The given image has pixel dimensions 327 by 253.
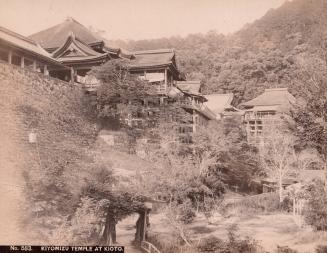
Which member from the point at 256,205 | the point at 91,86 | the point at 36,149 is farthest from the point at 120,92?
the point at 256,205

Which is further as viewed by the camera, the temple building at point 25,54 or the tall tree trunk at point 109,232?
the temple building at point 25,54

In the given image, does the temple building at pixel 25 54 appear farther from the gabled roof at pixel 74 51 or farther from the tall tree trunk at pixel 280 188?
the tall tree trunk at pixel 280 188

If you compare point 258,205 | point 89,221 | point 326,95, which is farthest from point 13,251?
point 326,95

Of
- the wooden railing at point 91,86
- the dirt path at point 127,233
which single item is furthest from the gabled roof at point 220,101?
the dirt path at point 127,233

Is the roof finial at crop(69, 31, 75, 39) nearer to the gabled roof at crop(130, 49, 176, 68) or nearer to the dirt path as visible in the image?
the gabled roof at crop(130, 49, 176, 68)

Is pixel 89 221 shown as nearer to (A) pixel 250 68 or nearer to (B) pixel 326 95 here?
(A) pixel 250 68

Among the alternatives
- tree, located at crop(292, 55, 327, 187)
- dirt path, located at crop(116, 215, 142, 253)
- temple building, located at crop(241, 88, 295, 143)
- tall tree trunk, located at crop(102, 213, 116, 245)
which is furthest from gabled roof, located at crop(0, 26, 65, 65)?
tree, located at crop(292, 55, 327, 187)

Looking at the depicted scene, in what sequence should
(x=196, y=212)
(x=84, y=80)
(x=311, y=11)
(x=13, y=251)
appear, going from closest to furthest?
(x=13, y=251), (x=311, y=11), (x=196, y=212), (x=84, y=80)

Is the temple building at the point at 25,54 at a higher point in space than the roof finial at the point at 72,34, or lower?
lower
